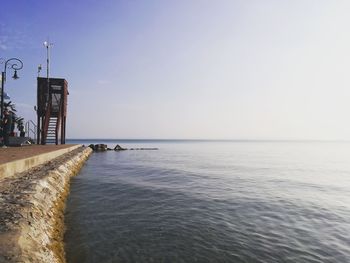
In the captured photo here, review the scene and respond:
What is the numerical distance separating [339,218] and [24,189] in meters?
10.1

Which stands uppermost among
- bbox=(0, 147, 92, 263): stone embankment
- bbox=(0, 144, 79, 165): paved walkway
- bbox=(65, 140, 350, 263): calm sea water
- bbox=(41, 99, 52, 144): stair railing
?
bbox=(41, 99, 52, 144): stair railing

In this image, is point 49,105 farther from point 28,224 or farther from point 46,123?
point 28,224

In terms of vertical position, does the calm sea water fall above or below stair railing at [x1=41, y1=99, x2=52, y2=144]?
below

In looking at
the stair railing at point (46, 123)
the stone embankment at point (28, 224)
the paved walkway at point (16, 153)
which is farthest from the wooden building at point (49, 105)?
the stone embankment at point (28, 224)

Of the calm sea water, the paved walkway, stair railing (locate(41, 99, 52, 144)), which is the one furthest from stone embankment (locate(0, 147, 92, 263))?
stair railing (locate(41, 99, 52, 144))

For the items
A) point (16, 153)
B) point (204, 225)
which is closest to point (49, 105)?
point (16, 153)

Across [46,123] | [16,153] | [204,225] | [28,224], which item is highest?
[46,123]

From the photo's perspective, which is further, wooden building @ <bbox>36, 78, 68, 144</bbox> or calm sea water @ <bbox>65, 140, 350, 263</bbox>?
wooden building @ <bbox>36, 78, 68, 144</bbox>

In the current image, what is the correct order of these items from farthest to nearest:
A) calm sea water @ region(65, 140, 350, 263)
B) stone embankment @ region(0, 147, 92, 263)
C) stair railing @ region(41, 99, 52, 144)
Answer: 1. stair railing @ region(41, 99, 52, 144)
2. calm sea water @ region(65, 140, 350, 263)
3. stone embankment @ region(0, 147, 92, 263)

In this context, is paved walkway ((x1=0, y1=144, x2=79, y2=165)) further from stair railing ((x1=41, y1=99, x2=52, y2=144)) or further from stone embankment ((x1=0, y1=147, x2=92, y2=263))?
stair railing ((x1=41, y1=99, x2=52, y2=144))

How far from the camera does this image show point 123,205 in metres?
10.1

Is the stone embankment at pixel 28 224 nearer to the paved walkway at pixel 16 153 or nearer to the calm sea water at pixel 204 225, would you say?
the calm sea water at pixel 204 225

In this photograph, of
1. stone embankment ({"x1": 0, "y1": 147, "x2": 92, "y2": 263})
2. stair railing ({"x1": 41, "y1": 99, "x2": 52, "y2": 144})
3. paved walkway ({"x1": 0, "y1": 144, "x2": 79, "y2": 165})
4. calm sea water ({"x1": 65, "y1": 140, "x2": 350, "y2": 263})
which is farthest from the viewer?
stair railing ({"x1": 41, "y1": 99, "x2": 52, "y2": 144})

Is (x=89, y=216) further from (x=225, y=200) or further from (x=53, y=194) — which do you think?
(x=225, y=200)
